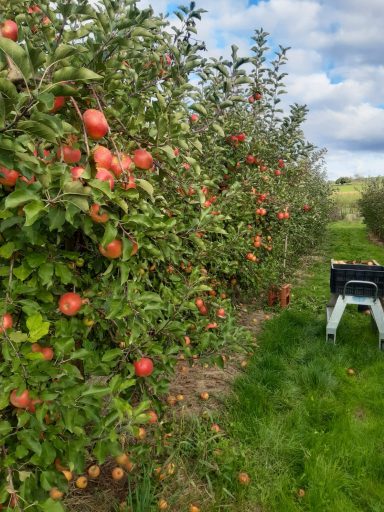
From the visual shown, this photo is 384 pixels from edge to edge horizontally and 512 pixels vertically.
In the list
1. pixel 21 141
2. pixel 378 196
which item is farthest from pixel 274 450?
pixel 378 196

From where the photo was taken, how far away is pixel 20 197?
1298 millimetres

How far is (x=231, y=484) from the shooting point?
269cm

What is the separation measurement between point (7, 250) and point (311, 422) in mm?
2943

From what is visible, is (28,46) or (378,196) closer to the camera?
(28,46)

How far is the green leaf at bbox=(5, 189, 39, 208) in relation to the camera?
1276mm

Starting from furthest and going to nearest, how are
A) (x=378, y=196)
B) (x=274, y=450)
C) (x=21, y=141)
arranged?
(x=378, y=196) < (x=274, y=450) < (x=21, y=141)

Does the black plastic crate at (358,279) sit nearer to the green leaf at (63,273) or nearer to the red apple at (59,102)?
the green leaf at (63,273)

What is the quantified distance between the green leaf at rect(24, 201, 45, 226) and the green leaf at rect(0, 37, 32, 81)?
1.20ft

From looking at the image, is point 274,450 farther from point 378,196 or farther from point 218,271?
point 378,196

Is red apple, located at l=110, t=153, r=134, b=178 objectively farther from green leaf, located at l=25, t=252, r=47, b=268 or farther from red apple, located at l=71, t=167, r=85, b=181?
green leaf, located at l=25, t=252, r=47, b=268

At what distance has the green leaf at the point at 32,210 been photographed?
1254 mm

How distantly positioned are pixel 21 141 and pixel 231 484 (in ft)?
8.08

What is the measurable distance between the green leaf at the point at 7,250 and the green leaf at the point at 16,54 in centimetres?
64

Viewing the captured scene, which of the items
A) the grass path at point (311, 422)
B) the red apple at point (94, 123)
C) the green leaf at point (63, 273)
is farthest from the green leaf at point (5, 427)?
the grass path at point (311, 422)
